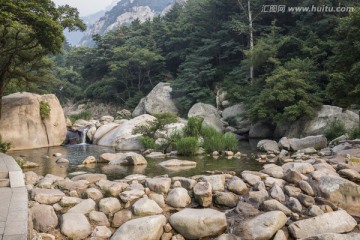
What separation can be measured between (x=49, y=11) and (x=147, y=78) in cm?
2604

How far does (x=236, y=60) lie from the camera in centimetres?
3241

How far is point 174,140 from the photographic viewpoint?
15844mm

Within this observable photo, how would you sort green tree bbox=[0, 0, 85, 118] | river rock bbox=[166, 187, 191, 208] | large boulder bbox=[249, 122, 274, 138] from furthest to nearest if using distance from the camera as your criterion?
large boulder bbox=[249, 122, 274, 138]
green tree bbox=[0, 0, 85, 118]
river rock bbox=[166, 187, 191, 208]

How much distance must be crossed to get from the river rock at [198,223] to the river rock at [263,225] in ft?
1.39

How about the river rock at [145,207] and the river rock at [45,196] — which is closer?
the river rock at [145,207]

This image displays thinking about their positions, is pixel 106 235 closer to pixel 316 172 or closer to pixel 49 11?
pixel 316 172

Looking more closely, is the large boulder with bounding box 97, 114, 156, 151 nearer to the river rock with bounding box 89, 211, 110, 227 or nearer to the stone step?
the stone step

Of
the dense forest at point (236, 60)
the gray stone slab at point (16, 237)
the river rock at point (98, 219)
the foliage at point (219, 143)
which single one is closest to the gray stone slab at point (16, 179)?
the river rock at point (98, 219)

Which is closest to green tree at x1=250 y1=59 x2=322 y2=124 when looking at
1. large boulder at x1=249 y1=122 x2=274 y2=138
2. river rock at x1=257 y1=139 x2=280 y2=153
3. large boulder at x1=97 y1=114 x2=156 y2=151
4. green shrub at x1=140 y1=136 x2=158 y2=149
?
large boulder at x1=249 y1=122 x2=274 y2=138

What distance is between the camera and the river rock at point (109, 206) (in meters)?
6.81

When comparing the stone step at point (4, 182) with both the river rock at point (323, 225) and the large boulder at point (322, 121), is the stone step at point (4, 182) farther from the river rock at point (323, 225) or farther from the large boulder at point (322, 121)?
the large boulder at point (322, 121)

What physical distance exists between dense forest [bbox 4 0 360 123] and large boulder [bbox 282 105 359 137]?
585 millimetres

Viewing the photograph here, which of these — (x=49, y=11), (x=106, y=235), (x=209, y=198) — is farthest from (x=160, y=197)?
(x=49, y=11)

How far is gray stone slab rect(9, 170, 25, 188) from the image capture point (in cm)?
665
